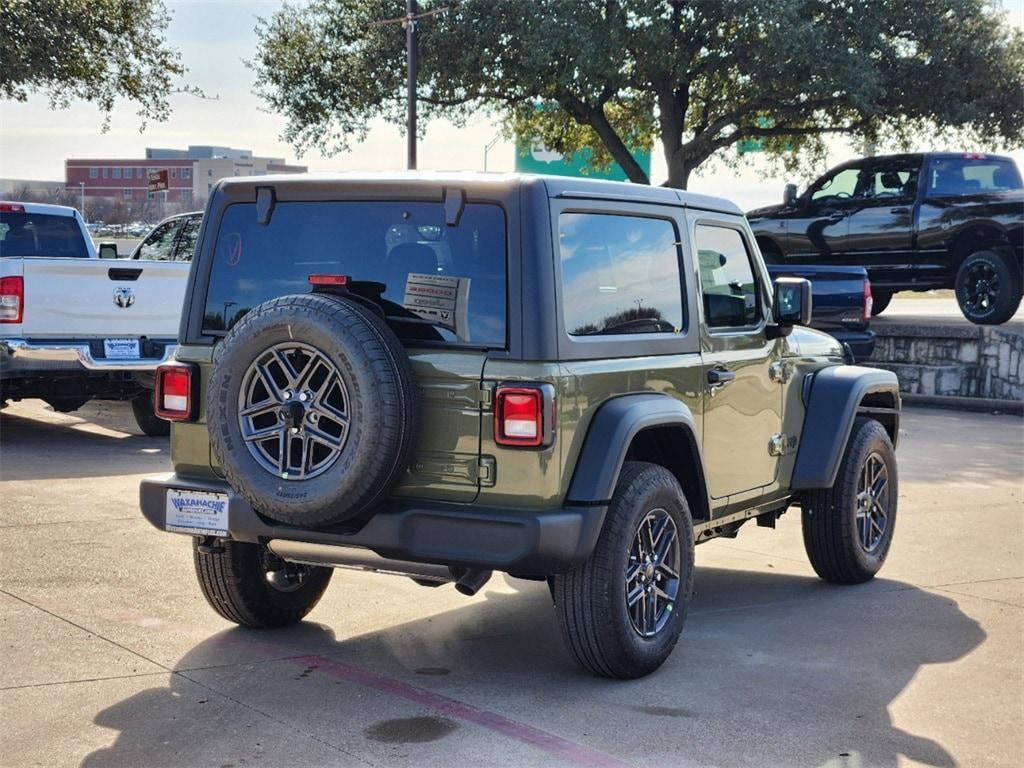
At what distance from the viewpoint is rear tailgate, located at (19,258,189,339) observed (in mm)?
10906

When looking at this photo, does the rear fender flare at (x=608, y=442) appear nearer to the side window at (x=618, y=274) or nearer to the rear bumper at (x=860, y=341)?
the side window at (x=618, y=274)

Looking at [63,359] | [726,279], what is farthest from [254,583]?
[63,359]

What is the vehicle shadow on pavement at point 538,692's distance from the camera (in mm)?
4477

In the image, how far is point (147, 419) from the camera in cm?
1218

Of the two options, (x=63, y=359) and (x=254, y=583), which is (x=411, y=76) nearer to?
(x=63, y=359)

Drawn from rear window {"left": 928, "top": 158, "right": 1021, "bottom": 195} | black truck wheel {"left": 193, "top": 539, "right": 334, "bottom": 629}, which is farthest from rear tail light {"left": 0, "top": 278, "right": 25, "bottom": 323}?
rear window {"left": 928, "top": 158, "right": 1021, "bottom": 195}

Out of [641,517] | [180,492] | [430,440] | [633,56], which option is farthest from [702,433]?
[633,56]

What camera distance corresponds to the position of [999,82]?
2445 cm

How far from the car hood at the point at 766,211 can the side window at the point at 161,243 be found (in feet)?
26.1

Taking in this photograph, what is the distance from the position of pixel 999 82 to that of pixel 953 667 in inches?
826

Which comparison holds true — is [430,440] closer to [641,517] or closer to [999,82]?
[641,517]

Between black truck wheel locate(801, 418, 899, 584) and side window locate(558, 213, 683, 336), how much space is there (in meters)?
1.70

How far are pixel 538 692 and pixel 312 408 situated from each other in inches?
52.1

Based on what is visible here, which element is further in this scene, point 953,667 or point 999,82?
point 999,82
